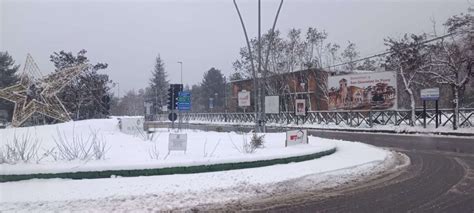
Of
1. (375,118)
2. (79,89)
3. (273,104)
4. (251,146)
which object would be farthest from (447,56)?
(79,89)

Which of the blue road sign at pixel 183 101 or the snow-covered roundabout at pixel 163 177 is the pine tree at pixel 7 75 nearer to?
the blue road sign at pixel 183 101

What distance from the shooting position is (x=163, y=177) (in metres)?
10.6

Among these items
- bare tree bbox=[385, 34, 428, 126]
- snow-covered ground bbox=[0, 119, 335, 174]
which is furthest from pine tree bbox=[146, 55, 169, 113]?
snow-covered ground bbox=[0, 119, 335, 174]

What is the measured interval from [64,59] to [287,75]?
26651 millimetres

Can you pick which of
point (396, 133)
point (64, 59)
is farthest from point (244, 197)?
point (64, 59)

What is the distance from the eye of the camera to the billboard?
37188 millimetres

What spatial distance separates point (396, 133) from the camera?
3109 cm

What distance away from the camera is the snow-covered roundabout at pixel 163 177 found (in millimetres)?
8492

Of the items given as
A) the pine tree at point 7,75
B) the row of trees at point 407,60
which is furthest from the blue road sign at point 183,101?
the pine tree at point 7,75

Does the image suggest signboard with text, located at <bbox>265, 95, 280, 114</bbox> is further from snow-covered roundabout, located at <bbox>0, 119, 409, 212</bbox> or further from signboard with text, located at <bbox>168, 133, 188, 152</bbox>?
signboard with text, located at <bbox>168, 133, 188, 152</bbox>

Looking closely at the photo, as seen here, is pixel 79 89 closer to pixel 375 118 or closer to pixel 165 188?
pixel 375 118

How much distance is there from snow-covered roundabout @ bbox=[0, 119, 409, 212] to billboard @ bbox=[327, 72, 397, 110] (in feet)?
77.4

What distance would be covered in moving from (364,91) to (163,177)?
31.4 meters

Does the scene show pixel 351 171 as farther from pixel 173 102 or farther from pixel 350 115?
pixel 350 115
